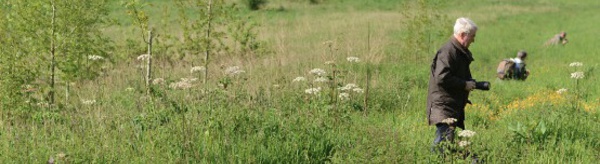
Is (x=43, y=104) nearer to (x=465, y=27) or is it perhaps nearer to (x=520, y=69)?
(x=465, y=27)

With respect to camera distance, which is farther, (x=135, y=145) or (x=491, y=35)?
(x=491, y=35)

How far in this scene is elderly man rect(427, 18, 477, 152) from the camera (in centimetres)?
538

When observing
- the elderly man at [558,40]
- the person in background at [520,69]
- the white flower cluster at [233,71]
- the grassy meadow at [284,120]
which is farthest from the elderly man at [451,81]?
the elderly man at [558,40]

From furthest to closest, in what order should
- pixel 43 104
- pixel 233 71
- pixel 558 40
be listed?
pixel 558 40, pixel 43 104, pixel 233 71

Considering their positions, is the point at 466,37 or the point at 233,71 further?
the point at 233,71

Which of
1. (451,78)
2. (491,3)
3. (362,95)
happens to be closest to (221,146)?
(451,78)

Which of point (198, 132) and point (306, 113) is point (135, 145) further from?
point (306, 113)

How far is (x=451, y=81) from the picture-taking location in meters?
5.38

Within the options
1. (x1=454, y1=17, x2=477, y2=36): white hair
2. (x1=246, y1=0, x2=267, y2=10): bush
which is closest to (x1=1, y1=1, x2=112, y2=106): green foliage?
(x1=454, y1=17, x2=477, y2=36): white hair

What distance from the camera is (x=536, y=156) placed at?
19.0ft

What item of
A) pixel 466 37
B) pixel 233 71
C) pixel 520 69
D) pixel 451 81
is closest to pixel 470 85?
pixel 451 81

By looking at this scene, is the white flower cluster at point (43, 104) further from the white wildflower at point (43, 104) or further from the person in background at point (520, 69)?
Answer: the person in background at point (520, 69)

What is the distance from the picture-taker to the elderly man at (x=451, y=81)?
538cm

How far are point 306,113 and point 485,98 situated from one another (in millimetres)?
4168
